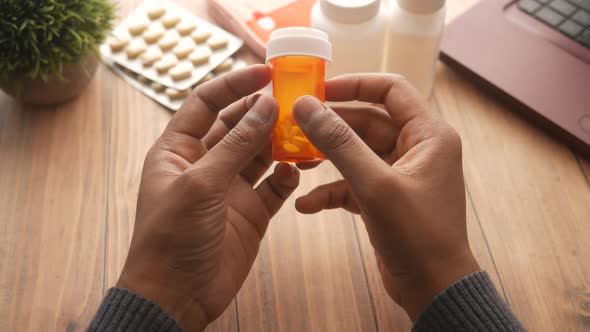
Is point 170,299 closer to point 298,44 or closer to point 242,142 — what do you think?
point 242,142

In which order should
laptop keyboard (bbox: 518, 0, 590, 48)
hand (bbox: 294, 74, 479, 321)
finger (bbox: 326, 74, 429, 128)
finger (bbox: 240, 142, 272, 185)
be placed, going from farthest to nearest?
laptop keyboard (bbox: 518, 0, 590, 48), finger (bbox: 240, 142, 272, 185), finger (bbox: 326, 74, 429, 128), hand (bbox: 294, 74, 479, 321)

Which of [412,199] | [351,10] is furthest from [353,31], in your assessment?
[412,199]

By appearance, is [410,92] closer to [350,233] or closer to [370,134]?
[370,134]

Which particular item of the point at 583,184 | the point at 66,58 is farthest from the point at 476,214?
the point at 66,58

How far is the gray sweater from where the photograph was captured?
1.89ft

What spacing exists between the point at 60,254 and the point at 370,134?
48cm

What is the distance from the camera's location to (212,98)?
27.5 inches

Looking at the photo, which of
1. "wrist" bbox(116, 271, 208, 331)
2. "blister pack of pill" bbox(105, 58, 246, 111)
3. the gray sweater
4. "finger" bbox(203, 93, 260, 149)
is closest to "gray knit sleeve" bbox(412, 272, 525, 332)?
the gray sweater

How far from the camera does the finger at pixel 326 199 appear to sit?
2.49 feet

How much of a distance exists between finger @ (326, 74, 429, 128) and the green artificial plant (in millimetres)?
410

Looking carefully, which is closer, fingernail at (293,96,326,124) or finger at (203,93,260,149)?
fingernail at (293,96,326,124)

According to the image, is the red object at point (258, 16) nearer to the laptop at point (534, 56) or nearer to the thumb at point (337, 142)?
the laptop at point (534, 56)

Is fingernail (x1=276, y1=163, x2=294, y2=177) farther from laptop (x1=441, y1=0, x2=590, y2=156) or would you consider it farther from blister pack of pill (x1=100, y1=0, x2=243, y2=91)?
laptop (x1=441, y1=0, x2=590, y2=156)

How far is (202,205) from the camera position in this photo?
1.87 ft
